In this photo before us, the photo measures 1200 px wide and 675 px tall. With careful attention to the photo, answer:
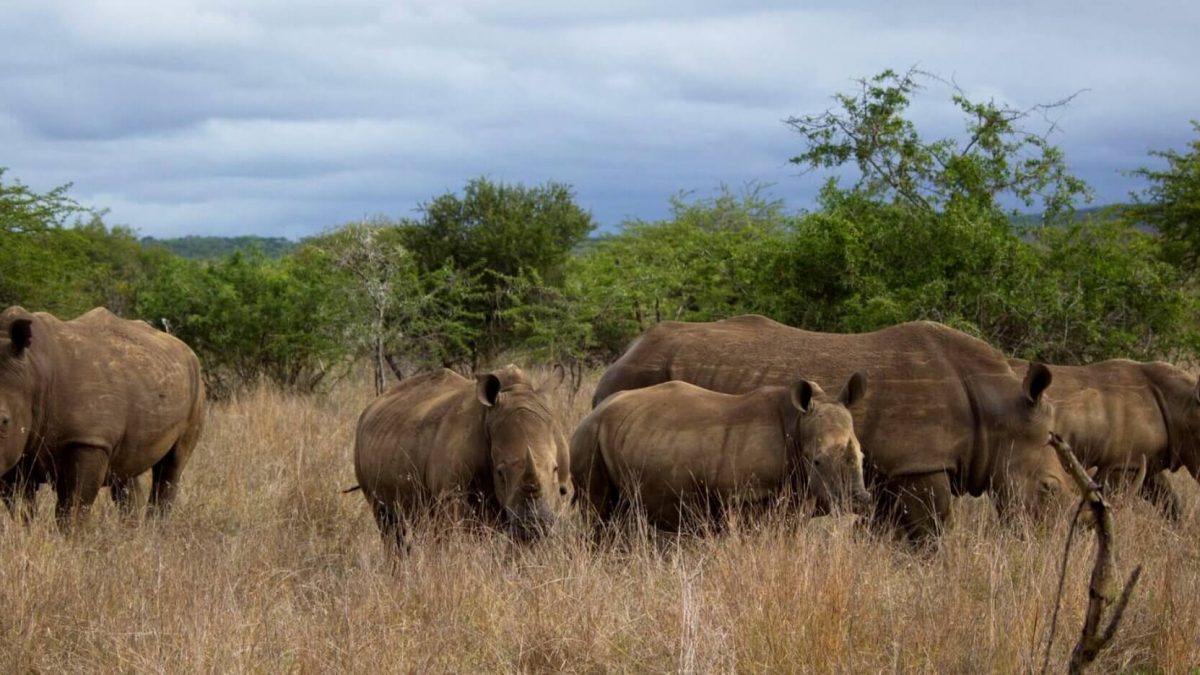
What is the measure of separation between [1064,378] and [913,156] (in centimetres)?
455

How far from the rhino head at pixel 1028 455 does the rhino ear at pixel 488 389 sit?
320cm

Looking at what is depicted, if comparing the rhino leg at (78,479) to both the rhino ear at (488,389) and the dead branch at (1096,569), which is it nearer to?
the rhino ear at (488,389)

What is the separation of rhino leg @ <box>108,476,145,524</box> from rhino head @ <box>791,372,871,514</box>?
495 cm

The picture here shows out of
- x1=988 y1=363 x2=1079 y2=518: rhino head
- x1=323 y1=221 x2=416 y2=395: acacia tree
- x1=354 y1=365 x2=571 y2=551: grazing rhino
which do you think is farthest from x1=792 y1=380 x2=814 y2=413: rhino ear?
x1=323 y1=221 x2=416 y2=395: acacia tree

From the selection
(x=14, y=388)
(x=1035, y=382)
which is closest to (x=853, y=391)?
(x=1035, y=382)

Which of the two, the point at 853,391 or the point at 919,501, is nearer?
the point at 853,391

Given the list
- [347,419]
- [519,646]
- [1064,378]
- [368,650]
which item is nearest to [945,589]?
[519,646]

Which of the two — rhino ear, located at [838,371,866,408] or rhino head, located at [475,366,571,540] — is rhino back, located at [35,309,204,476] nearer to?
rhino head, located at [475,366,571,540]

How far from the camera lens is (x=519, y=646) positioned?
252 inches

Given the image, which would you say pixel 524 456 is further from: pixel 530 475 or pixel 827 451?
pixel 827 451

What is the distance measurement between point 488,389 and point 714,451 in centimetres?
134

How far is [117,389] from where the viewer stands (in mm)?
10078

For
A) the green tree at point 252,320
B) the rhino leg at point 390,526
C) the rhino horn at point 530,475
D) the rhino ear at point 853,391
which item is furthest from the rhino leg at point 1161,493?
the green tree at point 252,320

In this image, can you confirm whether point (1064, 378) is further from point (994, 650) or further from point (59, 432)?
point (59, 432)
